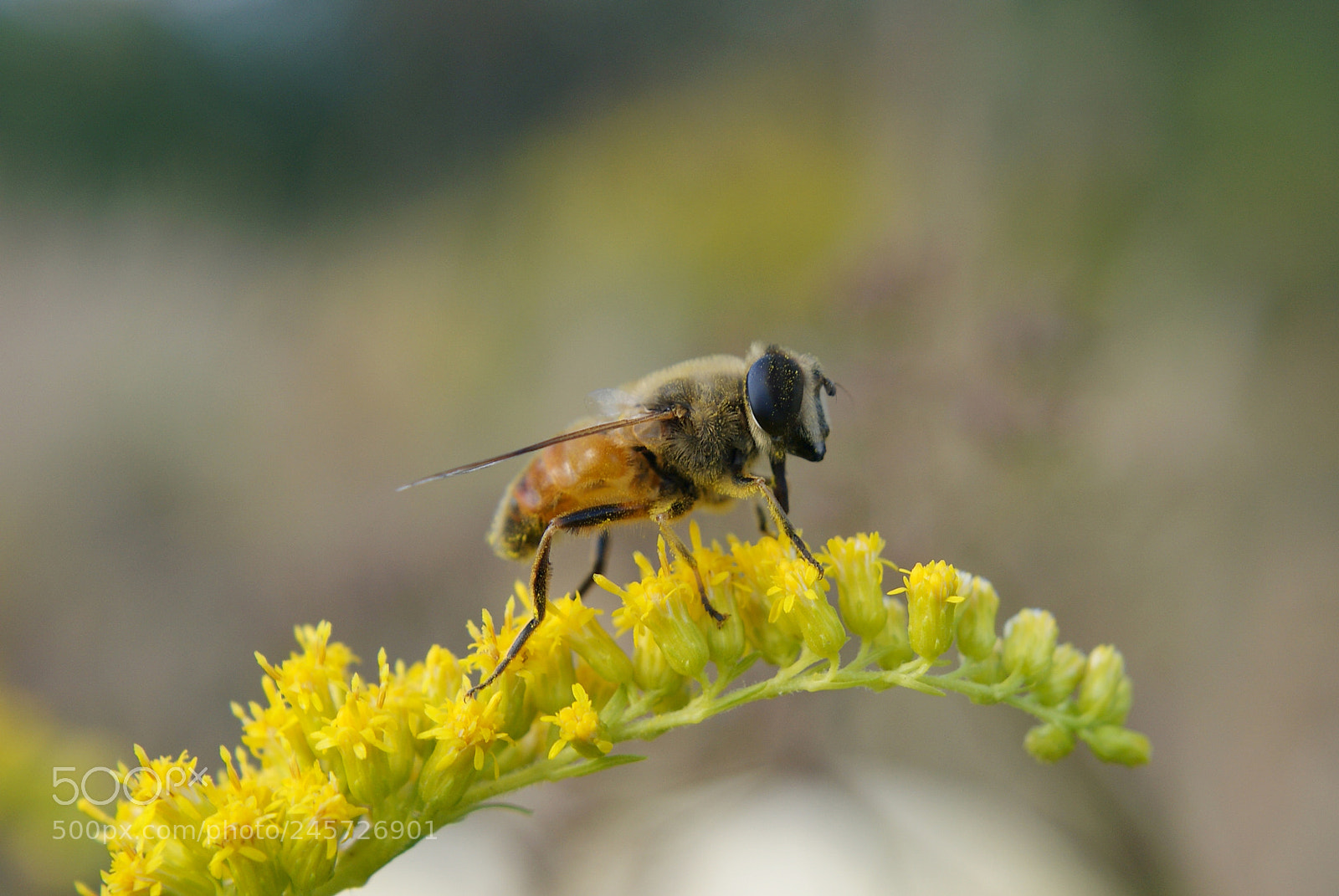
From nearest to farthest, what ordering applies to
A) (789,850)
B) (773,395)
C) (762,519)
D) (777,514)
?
(777,514) → (773,395) → (762,519) → (789,850)

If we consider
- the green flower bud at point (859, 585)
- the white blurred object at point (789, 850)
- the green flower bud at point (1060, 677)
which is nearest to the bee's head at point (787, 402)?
the green flower bud at point (859, 585)

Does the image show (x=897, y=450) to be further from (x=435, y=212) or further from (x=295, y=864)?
(x=435, y=212)

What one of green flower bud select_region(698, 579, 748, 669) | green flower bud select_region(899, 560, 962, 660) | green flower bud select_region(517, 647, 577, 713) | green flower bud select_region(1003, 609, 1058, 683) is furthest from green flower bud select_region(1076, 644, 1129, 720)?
green flower bud select_region(517, 647, 577, 713)

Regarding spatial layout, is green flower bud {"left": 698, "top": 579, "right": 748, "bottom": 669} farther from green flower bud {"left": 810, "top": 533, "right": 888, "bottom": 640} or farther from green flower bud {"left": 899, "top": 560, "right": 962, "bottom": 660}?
green flower bud {"left": 899, "top": 560, "right": 962, "bottom": 660}

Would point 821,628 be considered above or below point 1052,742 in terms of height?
above
